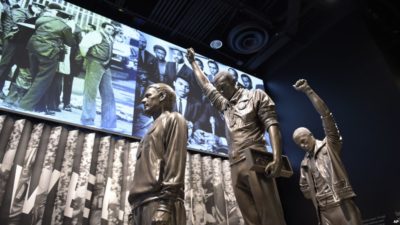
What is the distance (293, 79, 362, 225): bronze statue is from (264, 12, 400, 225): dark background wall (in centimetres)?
129

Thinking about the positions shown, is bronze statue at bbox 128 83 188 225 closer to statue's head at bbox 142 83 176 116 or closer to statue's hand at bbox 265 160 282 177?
statue's head at bbox 142 83 176 116

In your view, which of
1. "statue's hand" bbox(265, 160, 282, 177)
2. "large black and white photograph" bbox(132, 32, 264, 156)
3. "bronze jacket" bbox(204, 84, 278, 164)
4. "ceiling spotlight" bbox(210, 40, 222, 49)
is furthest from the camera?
"ceiling spotlight" bbox(210, 40, 222, 49)

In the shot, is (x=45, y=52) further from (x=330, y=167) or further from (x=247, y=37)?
(x=330, y=167)

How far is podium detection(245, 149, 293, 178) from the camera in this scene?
175 cm

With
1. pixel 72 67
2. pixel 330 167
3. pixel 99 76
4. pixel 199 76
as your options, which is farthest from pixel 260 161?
pixel 72 67

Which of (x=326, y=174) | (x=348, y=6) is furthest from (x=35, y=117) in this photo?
(x=348, y=6)

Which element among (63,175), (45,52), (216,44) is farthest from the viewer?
(216,44)

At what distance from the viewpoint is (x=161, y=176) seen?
161 cm

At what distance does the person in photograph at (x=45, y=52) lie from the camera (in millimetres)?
3506

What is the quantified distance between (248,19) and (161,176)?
4.27 m

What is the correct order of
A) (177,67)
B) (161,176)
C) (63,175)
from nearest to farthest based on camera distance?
(161,176), (63,175), (177,67)

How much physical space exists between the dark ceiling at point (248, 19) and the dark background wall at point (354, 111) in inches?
9.1

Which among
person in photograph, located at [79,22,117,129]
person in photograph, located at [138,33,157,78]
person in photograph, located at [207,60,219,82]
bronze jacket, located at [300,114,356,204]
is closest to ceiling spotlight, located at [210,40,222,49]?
person in photograph, located at [207,60,219,82]

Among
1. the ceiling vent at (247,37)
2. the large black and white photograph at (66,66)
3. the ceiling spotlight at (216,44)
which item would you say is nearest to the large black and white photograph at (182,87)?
the large black and white photograph at (66,66)
